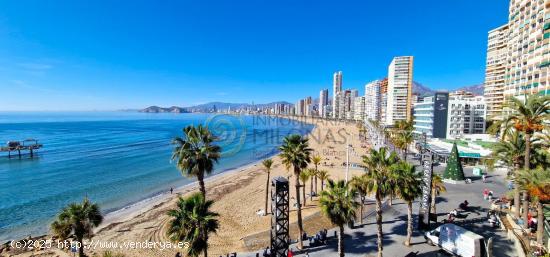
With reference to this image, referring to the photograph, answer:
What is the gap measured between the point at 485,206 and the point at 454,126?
60411 millimetres

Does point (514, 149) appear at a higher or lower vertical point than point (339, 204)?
higher

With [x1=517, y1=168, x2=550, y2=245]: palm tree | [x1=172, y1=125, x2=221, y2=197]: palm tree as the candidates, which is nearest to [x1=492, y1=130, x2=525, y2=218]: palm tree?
[x1=517, y1=168, x2=550, y2=245]: palm tree

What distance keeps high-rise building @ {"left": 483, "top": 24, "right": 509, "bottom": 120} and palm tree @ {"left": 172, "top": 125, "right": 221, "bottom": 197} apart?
3847 inches

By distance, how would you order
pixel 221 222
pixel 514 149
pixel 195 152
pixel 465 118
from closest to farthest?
pixel 195 152 → pixel 514 149 → pixel 221 222 → pixel 465 118

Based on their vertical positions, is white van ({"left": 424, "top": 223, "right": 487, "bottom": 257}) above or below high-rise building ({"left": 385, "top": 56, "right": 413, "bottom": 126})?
below

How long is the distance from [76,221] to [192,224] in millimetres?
6800

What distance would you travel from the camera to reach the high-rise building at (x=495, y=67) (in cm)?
8856

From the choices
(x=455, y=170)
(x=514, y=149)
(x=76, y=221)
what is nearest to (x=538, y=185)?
(x=514, y=149)

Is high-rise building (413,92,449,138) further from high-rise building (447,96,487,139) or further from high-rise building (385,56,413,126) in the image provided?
high-rise building (385,56,413,126)

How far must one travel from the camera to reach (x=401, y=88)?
5453 inches

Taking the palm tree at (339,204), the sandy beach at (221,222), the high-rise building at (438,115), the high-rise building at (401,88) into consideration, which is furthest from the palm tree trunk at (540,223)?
the high-rise building at (401,88)

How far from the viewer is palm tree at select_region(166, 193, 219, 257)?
42.2 feet

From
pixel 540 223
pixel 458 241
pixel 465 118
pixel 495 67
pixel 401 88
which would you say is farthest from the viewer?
pixel 401 88

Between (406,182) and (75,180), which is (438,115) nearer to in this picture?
(406,182)
